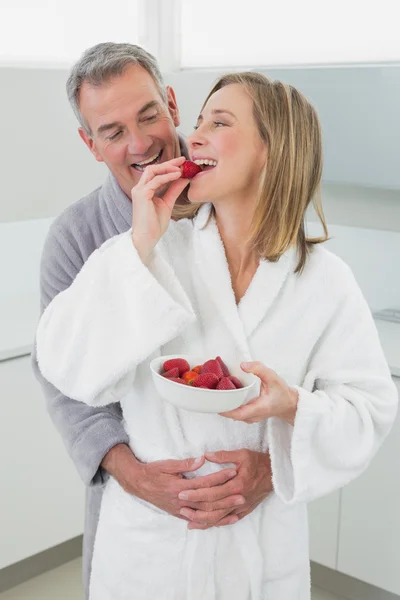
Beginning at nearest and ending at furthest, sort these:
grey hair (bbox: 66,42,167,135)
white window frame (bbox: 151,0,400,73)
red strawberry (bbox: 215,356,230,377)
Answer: red strawberry (bbox: 215,356,230,377) → grey hair (bbox: 66,42,167,135) → white window frame (bbox: 151,0,400,73)

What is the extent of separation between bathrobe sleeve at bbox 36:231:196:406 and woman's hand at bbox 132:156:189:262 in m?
0.03

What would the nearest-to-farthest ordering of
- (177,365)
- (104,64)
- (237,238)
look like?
1. (177,365)
2. (237,238)
3. (104,64)

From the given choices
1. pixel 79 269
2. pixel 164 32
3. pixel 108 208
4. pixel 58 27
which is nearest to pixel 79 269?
pixel 79 269

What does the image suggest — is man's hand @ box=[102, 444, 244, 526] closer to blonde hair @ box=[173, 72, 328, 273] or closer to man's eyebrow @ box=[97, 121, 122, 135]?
blonde hair @ box=[173, 72, 328, 273]

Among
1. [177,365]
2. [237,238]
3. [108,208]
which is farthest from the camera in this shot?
[108,208]

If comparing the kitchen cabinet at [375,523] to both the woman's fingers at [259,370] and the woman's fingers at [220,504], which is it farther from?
the woman's fingers at [259,370]

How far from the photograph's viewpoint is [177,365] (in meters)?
1.43

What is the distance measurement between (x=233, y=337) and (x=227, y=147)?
1.15ft

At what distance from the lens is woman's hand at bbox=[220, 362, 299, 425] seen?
4.53 feet

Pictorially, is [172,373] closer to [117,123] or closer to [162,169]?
[162,169]

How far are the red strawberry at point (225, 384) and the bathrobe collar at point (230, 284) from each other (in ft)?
0.62

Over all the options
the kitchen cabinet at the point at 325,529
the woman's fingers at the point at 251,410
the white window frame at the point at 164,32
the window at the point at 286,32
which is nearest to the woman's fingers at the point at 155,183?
the woman's fingers at the point at 251,410

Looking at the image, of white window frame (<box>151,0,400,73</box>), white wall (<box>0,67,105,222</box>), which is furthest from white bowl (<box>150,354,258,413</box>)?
white window frame (<box>151,0,400,73</box>)

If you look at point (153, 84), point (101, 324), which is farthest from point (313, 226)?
point (101, 324)
